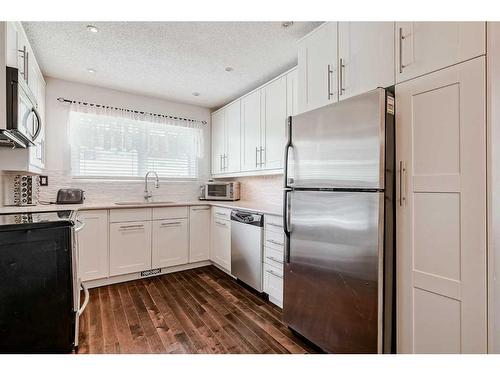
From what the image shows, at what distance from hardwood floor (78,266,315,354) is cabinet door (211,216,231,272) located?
0.31 metres

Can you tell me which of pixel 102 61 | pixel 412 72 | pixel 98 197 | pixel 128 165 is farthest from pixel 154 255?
pixel 412 72

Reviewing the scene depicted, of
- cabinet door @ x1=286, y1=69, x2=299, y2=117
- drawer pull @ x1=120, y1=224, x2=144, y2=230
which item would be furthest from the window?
cabinet door @ x1=286, y1=69, x2=299, y2=117

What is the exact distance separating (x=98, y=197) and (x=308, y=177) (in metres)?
2.91

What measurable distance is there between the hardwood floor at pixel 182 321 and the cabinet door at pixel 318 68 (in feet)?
5.89

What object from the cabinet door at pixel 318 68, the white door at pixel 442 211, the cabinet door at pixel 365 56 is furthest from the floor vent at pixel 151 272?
the cabinet door at pixel 365 56

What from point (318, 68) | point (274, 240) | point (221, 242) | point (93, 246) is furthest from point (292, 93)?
point (93, 246)

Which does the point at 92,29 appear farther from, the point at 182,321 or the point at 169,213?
the point at 182,321

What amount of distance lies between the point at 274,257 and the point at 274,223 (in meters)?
0.32

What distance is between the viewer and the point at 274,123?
2.79 metres

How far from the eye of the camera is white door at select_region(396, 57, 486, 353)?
114 cm

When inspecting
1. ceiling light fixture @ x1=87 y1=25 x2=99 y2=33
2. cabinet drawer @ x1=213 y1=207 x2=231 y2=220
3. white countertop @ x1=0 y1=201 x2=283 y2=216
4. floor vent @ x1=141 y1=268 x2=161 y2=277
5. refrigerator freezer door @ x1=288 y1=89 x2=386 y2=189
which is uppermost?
ceiling light fixture @ x1=87 y1=25 x2=99 y2=33

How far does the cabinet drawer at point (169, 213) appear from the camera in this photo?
318 cm

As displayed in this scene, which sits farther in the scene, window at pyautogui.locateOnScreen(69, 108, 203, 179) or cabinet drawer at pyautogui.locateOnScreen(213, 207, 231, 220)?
window at pyautogui.locateOnScreen(69, 108, 203, 179)

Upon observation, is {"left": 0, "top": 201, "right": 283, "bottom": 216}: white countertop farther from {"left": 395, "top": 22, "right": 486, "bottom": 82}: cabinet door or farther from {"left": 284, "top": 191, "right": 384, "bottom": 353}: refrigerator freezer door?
{"left": 395, "top": 22, "right": 486, "bottom": 82}: cabinet door
